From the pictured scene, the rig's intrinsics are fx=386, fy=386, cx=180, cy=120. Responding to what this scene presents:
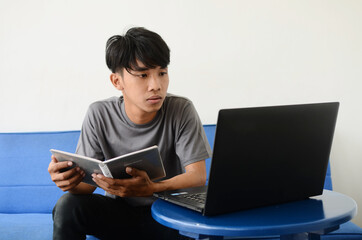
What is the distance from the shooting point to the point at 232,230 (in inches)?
29.8

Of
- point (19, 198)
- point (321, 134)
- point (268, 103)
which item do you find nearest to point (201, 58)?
point (268, 103)

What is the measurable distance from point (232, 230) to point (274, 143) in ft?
0.70

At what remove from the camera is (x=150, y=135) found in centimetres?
146

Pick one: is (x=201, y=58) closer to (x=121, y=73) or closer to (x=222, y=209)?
(x=121, y=73)

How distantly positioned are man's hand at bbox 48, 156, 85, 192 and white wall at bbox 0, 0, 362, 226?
1115 millimetres

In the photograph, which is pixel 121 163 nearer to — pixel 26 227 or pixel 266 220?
pixel 266 220

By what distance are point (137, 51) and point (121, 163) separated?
0.50 meters

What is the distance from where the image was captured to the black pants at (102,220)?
1.21 meters

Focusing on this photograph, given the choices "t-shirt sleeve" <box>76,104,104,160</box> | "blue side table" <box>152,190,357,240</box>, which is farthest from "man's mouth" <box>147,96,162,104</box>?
"blue side table" <box>152,190,357,240</box>

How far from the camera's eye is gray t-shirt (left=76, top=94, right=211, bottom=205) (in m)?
1.44

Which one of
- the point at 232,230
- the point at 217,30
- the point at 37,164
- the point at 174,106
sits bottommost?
the point at 37,164

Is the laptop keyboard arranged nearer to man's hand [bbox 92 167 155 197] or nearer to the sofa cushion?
man's hand [bbox 92 167 155 197]

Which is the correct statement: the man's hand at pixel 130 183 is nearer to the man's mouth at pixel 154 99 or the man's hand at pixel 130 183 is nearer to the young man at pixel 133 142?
the young man at pixel 133 142

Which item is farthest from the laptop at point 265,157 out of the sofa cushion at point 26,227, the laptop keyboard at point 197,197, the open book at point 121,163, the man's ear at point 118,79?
the sofa cushion at point 26,227
